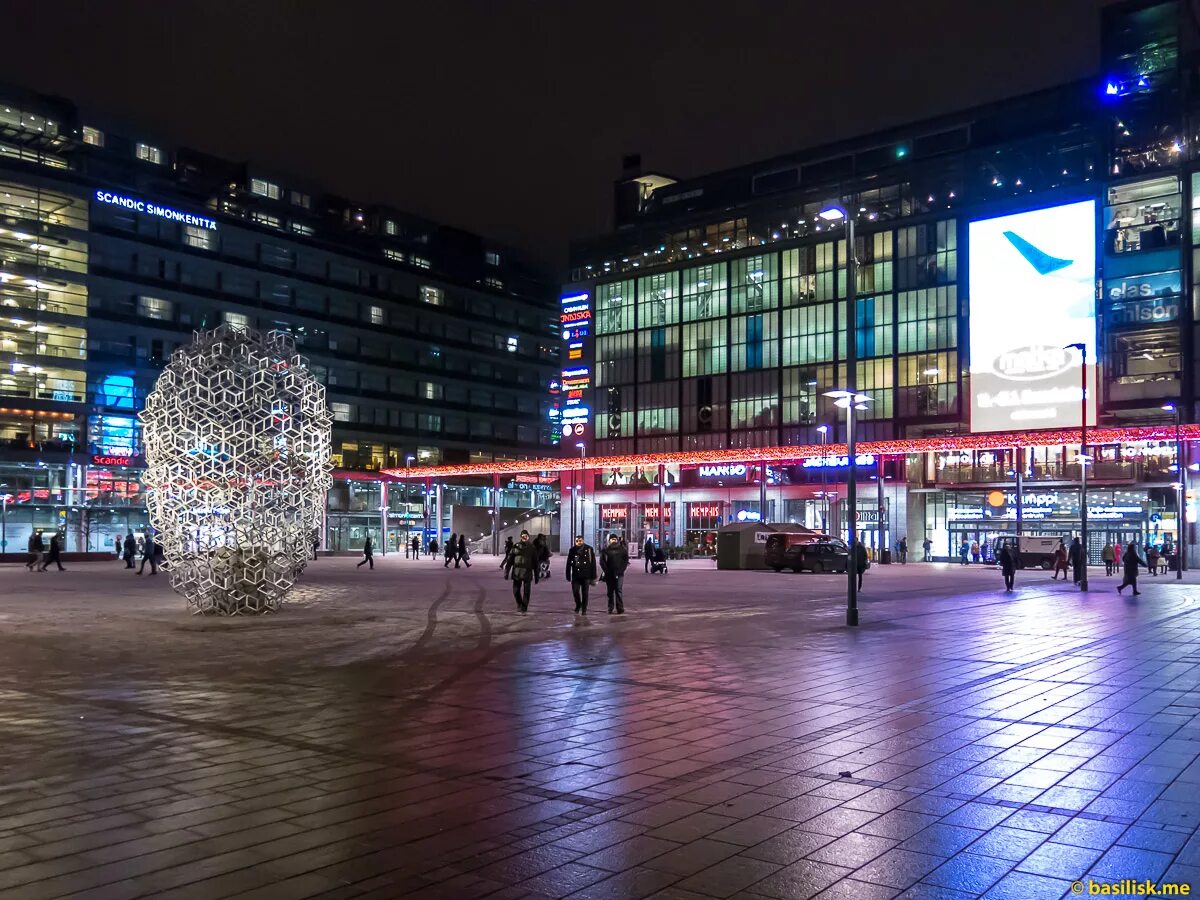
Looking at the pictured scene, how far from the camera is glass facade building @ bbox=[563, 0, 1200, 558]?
66062 mm

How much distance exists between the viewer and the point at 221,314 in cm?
8462

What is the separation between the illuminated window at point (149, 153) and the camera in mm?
84562

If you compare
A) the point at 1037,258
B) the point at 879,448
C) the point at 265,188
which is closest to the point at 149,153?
the point at 265,188

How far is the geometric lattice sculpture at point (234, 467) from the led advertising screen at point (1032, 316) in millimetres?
55746

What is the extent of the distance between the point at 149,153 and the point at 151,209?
9.70 metres

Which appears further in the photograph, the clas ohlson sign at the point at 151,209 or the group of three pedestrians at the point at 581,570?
the clas ohlson sign at the point at 151,209

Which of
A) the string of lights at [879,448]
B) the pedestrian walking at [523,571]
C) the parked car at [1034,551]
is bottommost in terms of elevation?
the parked car at [1034,551]

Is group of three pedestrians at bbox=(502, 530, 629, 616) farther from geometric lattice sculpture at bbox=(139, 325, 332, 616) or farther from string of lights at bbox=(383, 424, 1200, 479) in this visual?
string of lights at bbox=(383, 424, 1200, 479)

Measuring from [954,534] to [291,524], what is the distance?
191 ft

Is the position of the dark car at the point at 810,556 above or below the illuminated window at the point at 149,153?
below

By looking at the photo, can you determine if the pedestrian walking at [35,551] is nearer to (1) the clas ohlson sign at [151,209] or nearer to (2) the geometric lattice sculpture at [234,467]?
(2) the geometric lattice sculpture at [234,467]

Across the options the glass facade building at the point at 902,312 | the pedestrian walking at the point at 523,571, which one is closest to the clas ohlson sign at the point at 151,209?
the glass facade building at the point at 902,312

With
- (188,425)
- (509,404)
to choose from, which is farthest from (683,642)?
(509,404)

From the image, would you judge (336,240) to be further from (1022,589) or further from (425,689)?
(425,689)
